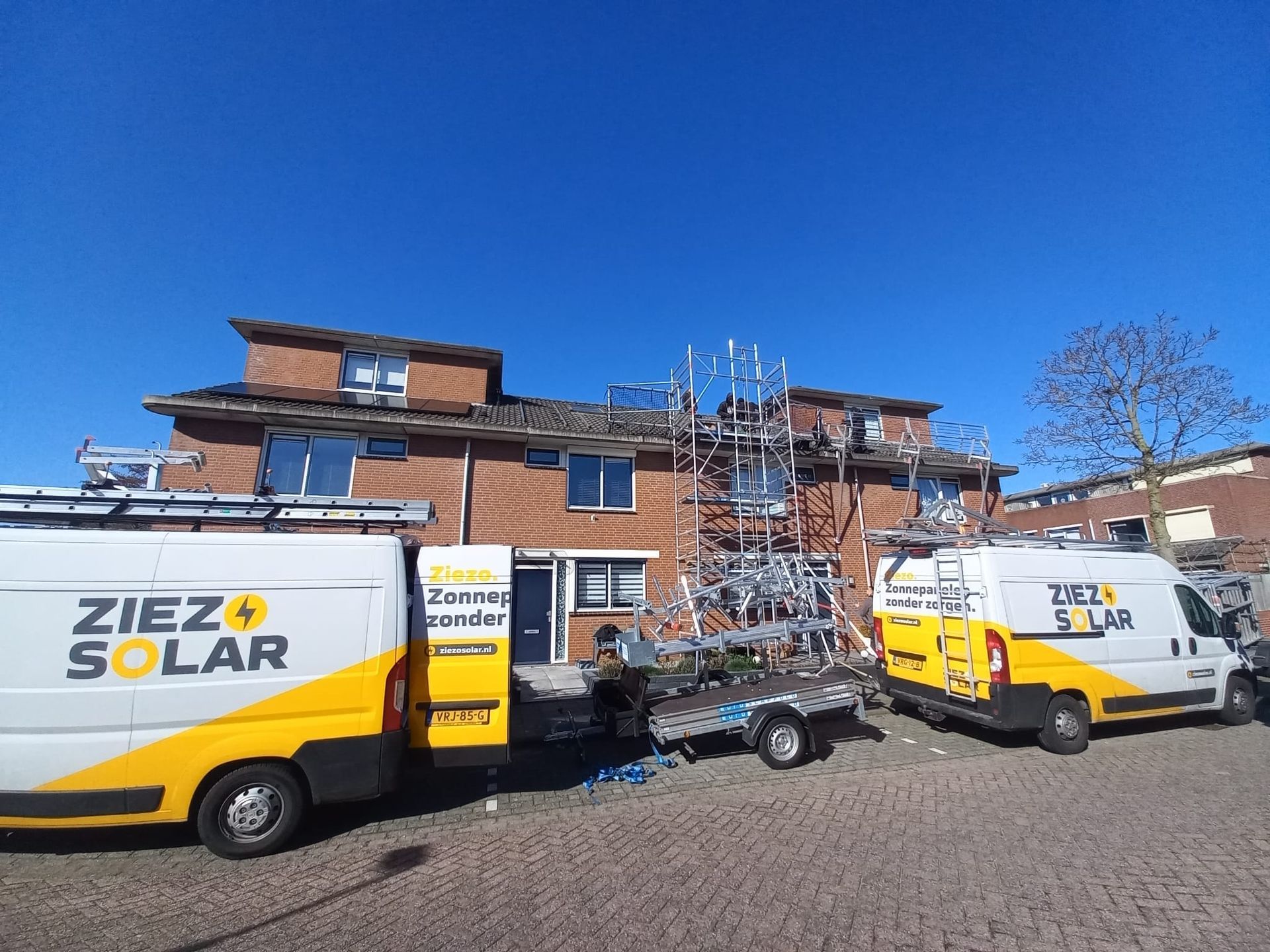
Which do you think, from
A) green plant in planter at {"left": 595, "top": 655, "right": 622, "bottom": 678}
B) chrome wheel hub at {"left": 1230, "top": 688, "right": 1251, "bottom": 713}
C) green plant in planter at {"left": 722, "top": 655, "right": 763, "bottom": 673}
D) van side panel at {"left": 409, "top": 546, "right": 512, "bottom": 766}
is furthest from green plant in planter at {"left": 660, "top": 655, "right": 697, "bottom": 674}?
chrome wheel hub at {"left": 1230, "top": 688, "right": 1251, "bottom": 713}

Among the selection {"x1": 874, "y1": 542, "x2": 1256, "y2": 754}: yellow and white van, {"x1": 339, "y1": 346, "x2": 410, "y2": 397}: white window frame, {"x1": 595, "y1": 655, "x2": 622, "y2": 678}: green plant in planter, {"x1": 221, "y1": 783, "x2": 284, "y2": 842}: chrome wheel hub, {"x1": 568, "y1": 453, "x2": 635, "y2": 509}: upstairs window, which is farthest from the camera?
{"x1": 339, "y1": 346, "x2": 410, "y2": 397}: white window frame

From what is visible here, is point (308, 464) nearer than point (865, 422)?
Yes

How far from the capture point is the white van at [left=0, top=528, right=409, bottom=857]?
3982mm

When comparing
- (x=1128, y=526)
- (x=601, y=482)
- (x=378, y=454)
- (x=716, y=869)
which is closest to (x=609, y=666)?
(x=601, y=482)

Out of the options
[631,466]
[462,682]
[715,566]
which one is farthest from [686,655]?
[462,682]

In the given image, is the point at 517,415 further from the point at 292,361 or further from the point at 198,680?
the point at 198,680

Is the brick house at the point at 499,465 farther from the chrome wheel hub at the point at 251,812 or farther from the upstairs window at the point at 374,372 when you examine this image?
the chrome wheel hub at the point at 251,812

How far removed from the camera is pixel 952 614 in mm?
6887

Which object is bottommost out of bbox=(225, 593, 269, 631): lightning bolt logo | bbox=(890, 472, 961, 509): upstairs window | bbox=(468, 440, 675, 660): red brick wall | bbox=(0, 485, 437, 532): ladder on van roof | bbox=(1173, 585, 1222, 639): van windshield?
bbox=(1173, 585, 1222, 639): van windshield

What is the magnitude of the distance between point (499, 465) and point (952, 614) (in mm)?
9625

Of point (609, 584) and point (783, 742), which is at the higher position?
point (609, 584)

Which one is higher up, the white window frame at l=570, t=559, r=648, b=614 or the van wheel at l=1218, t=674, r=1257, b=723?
the white window frame at l=570, t=559, r=648, b=614

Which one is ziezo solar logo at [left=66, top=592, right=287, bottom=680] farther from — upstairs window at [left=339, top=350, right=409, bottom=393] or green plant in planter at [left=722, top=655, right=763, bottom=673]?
upstairs window at [left=339, top=350, right=409, bottom=393]

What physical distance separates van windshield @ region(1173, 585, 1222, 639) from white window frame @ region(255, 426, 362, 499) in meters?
14.9
